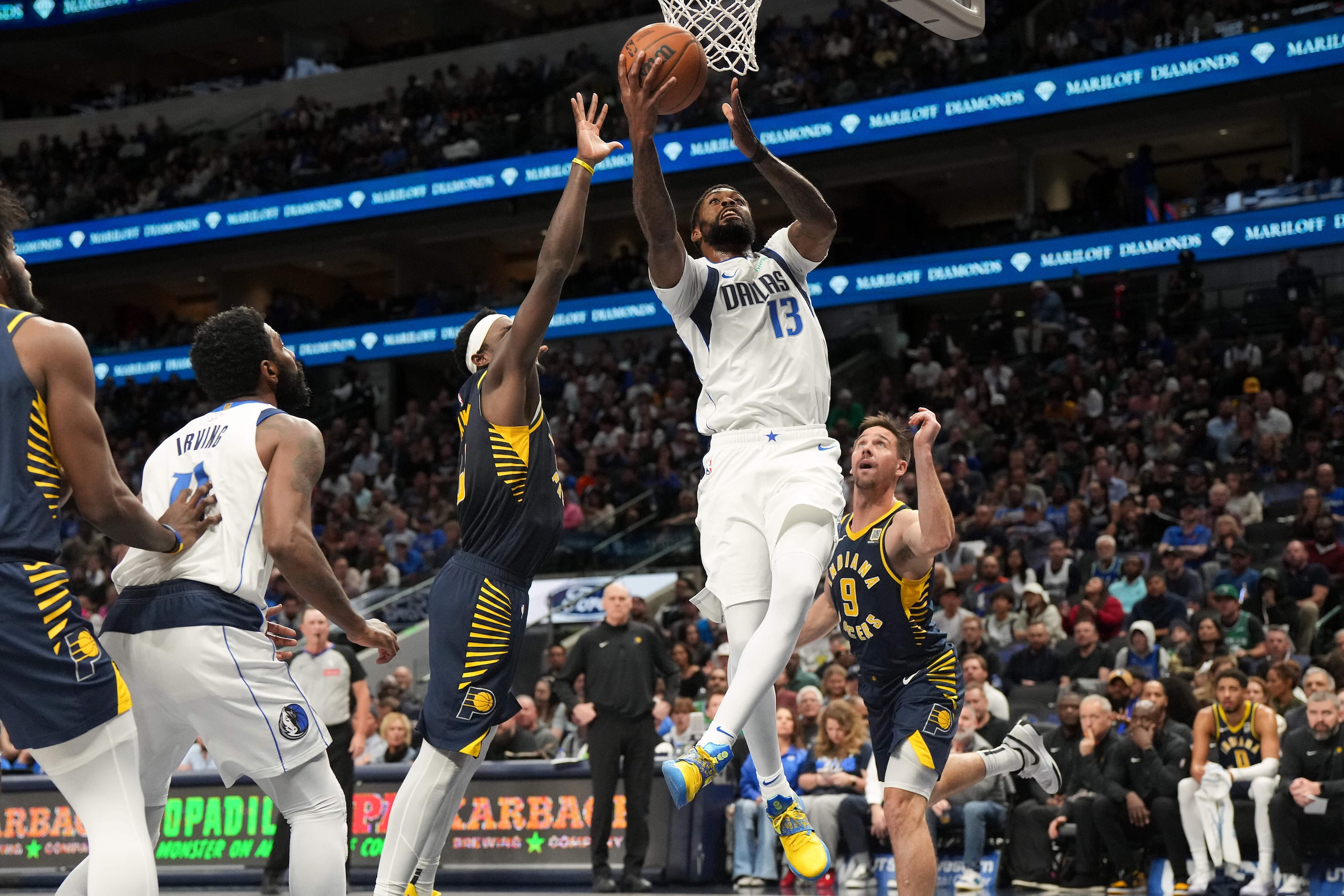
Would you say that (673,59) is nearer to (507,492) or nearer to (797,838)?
(507,492)

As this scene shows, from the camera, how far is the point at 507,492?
5.64 m

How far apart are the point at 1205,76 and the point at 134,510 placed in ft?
72.4

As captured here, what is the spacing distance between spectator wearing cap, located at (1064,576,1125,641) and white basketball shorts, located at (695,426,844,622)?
843 centimetres

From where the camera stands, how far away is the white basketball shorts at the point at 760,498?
5867 mm

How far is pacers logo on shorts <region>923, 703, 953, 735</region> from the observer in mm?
6203

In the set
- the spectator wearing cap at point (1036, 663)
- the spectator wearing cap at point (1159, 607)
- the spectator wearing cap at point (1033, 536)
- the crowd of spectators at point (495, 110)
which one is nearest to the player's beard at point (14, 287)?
the spectator wearing cap at point (1036, 663)

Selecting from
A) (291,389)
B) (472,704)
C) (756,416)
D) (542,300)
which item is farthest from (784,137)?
(472,704)

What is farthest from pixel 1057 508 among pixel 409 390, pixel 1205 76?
pixel 409 390

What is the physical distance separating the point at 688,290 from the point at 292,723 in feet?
8.14

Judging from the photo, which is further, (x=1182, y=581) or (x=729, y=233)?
(x=1182, y=581)

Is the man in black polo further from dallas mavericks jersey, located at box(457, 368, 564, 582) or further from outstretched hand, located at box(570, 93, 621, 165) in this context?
outstretched hand, located at box(570, 93, 621, 165)

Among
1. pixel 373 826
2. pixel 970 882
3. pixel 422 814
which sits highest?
pixel 422 814

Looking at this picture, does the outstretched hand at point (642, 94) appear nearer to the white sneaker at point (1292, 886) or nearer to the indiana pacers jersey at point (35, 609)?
the indiana pacers jersey at point (35, 609)

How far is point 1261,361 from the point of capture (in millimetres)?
19906
